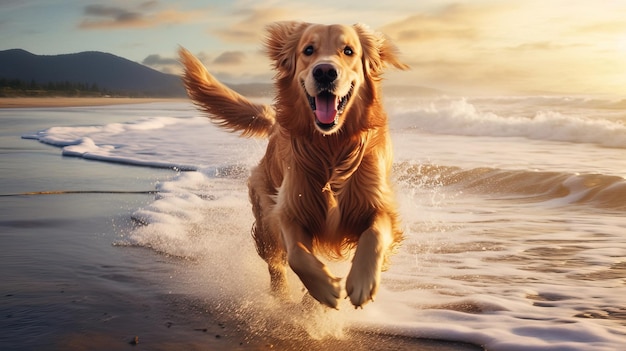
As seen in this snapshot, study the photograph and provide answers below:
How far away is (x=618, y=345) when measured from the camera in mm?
3268

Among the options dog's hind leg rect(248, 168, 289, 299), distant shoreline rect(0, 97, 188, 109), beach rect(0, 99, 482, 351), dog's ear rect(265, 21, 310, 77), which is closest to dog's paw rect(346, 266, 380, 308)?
beach rect(0, 99, 482, 351)

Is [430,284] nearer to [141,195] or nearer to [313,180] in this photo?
[313,180]

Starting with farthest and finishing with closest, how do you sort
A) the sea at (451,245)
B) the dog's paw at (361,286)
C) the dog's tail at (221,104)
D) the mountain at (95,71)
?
the mountain at (95,71), the dog's tail at (221,104), the sea at (451,245), the dog's paw at (361,286)

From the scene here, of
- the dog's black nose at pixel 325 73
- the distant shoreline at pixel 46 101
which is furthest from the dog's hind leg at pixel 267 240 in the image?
the distant shoreline at pixel 46 101

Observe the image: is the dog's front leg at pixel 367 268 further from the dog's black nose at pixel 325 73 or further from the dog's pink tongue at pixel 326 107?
the dog's black nose at pixel 325 73

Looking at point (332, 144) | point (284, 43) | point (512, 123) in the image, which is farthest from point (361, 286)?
point (512, 123)

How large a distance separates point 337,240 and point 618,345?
5.05 feet

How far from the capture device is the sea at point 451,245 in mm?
3611

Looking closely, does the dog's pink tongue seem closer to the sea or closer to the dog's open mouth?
the dog's open mouth

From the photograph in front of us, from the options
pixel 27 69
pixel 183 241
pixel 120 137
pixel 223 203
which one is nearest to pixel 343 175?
pixel 183 241

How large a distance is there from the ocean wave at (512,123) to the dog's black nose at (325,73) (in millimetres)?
11987

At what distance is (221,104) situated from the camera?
204 inches

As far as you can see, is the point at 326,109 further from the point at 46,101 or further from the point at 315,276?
the point at 46,101

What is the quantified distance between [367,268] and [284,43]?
1501mm
